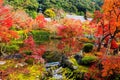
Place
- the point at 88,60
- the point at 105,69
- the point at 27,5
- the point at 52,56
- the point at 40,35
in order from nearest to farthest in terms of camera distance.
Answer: the point at 105,69, the point at 88,60, the point at 52,56, the point at 40,35, the point at 27,5

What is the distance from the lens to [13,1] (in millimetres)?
53344

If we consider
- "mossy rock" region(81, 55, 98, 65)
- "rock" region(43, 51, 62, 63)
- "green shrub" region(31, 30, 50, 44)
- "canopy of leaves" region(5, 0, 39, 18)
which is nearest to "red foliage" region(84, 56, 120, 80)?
"mossy rock" region(81, 55, 98, 65)

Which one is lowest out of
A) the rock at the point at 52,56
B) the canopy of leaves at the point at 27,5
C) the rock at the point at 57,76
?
the rock at the point at 52,56

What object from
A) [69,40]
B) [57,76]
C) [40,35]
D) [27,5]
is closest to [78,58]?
[57,76]

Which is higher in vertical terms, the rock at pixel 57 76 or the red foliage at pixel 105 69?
the red foliage at pixel 105 69

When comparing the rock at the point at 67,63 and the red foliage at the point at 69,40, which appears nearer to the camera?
the rock at the point at 67,63

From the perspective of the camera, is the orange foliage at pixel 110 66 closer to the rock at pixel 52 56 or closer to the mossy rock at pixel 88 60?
the mossy rock at pixel 88 60

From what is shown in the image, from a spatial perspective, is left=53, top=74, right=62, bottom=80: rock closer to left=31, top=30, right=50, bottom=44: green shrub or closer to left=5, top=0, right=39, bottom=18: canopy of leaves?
left=31, top=30, right=50, bottom=44: green shrub

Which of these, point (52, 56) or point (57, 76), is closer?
point (57, 76)

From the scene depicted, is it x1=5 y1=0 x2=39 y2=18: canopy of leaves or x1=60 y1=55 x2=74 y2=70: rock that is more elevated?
x1=5 y1=0 x2=39 y2=18: canopy of leaves

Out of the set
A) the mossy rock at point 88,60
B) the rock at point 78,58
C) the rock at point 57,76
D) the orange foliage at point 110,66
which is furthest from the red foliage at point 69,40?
the orange foliage at point 110,66

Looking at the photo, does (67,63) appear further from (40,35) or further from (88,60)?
(40,35)

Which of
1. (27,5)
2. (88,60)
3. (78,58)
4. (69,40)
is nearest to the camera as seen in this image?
(88,60)

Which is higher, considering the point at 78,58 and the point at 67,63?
the point at 78,58
